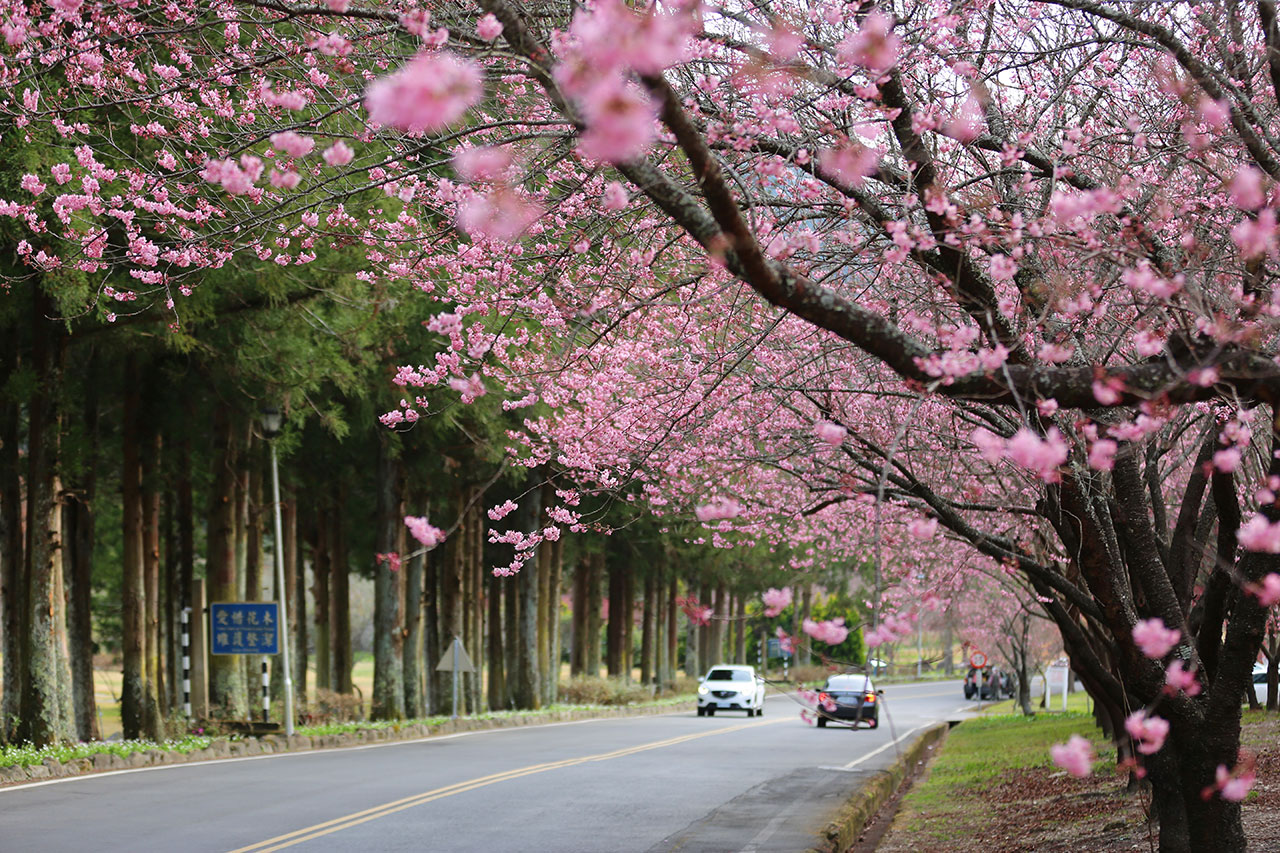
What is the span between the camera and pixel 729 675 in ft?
122

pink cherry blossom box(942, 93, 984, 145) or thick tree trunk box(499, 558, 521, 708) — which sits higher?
pink cherry blossom box(942, 93, 984, 145)

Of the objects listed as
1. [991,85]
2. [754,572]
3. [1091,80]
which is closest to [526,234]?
[991,85]

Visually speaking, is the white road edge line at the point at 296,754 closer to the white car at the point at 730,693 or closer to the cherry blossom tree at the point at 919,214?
the white car at the point at 730,693

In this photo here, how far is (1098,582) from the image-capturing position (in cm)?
735

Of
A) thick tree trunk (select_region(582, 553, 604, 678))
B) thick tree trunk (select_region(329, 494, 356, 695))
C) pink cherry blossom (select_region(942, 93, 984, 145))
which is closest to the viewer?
pink cherry blossom (select_region(942, 93, 984, 145))

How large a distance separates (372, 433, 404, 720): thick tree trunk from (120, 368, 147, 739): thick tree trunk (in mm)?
5165

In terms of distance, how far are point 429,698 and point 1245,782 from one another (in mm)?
31883

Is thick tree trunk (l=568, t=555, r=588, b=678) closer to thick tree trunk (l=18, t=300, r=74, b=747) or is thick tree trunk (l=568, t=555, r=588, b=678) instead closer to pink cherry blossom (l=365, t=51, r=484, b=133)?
thick tree trunk (l=18, t=300, r=74, b=747)

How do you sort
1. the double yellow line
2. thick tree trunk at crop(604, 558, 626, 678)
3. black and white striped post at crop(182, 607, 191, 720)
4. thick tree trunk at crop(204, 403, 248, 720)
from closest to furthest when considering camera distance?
1. the double yellow line
2. black and white striped post at crop(182, 607, 191, 720)
3. thick tree trunk at crop(204, 403, 248, 720)
4. thick tree trunk at crop(604, 558, 626, 678)

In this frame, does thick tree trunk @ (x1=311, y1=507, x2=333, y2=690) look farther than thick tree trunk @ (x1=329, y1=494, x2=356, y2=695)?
Yes

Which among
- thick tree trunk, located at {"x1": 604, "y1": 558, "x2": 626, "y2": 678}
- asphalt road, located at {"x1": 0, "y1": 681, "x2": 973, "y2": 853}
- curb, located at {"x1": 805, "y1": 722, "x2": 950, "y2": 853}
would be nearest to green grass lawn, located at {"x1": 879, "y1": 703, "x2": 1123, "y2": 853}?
curb, located at {"x1": 805, "y1": 722, "x2": 950, "y2": 853}

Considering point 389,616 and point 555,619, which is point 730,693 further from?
point 389,616

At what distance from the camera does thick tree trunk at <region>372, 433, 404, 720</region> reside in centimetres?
2353

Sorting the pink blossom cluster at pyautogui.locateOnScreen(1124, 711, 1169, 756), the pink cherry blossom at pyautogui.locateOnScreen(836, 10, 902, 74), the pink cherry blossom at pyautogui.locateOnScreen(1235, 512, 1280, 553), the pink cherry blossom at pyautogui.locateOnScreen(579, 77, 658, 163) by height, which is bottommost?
the pink blossom cluster at pyautogui.locateOnScreen(1124, 711, 1169, 756)
